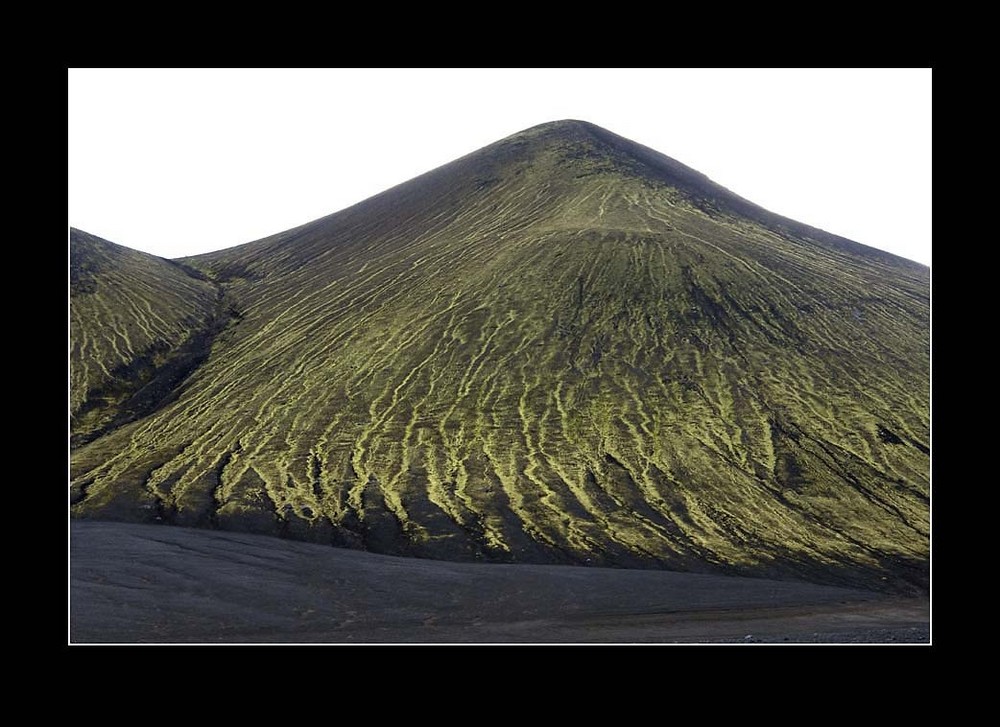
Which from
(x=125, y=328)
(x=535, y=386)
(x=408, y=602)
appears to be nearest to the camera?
(x=408, y=602)

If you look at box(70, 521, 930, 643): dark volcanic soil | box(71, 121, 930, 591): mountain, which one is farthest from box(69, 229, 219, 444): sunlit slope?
box(70, 521, 930, 643): dark volcanic soil

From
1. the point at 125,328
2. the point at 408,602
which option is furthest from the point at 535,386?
the point at 125,328

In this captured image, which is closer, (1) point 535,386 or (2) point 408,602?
(2) point 408,602

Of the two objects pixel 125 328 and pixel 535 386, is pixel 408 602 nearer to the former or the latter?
pixel 535 386

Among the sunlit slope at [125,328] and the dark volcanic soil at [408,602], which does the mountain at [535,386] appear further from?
the dark volcanic soil at [408,602]

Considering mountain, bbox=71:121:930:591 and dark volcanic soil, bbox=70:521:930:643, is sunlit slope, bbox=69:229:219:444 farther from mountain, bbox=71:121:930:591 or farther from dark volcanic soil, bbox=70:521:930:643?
dark volcanic soil, bbox=70:521:930:643

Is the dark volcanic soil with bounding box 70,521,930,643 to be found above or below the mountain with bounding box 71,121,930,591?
below
